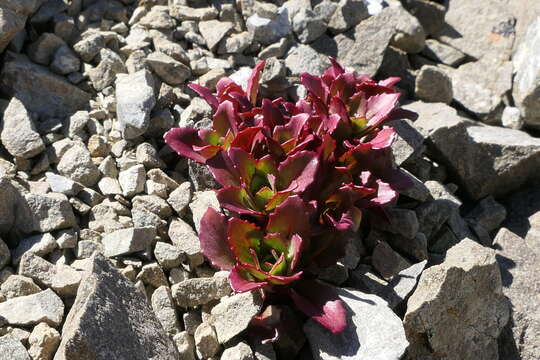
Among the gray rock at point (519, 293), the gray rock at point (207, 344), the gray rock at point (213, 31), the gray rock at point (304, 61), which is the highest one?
the gray rock at point (213, 31)

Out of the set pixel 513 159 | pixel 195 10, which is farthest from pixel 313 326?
pixel 195 10

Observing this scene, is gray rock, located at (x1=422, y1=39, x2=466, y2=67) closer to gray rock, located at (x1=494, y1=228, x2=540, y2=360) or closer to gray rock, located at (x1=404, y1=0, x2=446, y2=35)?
gray rock, located at (x1=404, y1=0, x2=446, y2=35)

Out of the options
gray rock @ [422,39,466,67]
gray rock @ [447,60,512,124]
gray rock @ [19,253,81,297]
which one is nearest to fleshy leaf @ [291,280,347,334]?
gray rock @ [19,253,81,297]

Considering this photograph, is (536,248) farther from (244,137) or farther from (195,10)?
(195,10)

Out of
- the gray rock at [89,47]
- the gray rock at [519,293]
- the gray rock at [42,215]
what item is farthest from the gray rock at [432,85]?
the gray rock at [42,215]

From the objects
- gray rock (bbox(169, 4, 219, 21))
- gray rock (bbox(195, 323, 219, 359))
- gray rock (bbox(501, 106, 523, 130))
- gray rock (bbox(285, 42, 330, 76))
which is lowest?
gray rock (bbox(501, 106, 523, 130))

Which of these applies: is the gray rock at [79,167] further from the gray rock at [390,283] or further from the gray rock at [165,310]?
the gray rock at [390,283]
